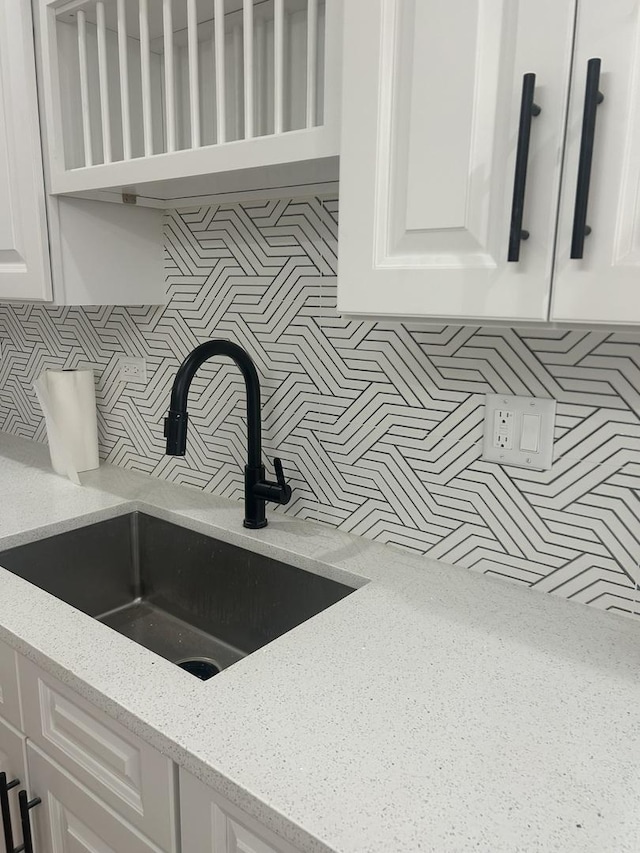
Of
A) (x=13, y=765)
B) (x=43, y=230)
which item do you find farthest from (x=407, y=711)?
(x=43, y=230)

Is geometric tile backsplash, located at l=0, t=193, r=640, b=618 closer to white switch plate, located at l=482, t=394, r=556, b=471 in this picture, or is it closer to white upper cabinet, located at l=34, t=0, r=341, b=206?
white switch plate, located at l=482, t=394, r=556, b=471

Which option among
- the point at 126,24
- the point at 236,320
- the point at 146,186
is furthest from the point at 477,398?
the point at 126,24

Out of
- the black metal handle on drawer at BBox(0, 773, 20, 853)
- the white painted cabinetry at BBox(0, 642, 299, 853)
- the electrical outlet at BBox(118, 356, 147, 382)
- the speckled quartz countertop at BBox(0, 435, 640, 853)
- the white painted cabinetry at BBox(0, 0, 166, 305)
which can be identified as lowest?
the black metal handle on drawer at BBox(0, 773, 20, 853)

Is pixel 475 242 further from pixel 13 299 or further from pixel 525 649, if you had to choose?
pixel 13 299

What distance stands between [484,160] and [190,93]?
604 mm

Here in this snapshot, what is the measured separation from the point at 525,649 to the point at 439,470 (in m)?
0.37

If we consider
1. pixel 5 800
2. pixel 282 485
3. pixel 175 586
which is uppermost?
pixel 282 485

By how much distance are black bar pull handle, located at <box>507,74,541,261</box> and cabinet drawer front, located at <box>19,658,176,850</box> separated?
74 cm

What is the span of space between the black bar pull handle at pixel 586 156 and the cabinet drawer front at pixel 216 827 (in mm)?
718

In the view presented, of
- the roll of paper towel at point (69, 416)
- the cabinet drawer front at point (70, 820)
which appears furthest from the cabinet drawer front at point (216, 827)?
the roll of paper towel at point (69, 416)

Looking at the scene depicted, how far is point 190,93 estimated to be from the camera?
1.10 m

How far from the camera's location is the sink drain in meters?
1.33

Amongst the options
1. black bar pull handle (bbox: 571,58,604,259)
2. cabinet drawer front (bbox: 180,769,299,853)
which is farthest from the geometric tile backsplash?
cabinet drawer front (bbox: 180,769,299,853)

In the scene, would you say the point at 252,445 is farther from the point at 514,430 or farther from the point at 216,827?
the point at 216,827
